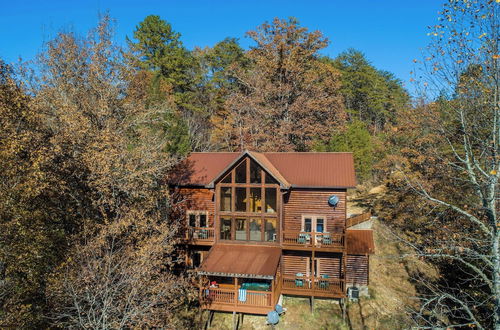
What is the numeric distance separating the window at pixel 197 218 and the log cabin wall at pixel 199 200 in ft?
0.74

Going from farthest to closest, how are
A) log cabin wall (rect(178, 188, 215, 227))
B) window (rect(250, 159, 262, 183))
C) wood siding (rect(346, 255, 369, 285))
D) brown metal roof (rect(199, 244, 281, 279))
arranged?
log cabin wall (rect(178, 188, 215, 227)), wood siding (rect(346, 255, 369, 285)), window (rect(250, 159, 262, 183)), brown metal roof (rect(199, 244, 281, 279))

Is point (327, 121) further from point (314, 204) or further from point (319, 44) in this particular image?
point (314, 204)

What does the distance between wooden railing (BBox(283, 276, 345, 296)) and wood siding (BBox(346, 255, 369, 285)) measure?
114 centimetres

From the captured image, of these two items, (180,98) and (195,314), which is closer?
(195,314)

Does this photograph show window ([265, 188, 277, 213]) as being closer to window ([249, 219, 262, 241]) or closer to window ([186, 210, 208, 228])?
window ([249, 219, 262, 241])

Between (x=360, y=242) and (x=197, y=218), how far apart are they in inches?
399

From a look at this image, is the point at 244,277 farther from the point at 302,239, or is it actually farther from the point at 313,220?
the point at 313,220

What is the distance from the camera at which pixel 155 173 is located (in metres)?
18.2

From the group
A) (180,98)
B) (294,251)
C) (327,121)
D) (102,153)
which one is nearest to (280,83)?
(327,121)

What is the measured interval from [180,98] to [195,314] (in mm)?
30641

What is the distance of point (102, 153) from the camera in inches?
605

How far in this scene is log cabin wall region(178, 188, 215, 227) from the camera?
2158 cm

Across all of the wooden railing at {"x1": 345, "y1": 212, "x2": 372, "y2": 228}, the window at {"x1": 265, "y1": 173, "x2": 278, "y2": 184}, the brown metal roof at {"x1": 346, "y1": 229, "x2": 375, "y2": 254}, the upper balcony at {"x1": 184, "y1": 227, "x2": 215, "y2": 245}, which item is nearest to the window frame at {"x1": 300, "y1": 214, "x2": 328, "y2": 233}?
the brown metal roof at {"x1": 346, "y1": 229, "x2": 375, "y2": 254}

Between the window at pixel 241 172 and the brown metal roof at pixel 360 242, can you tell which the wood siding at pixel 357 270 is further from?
the window at pixel 241 172
